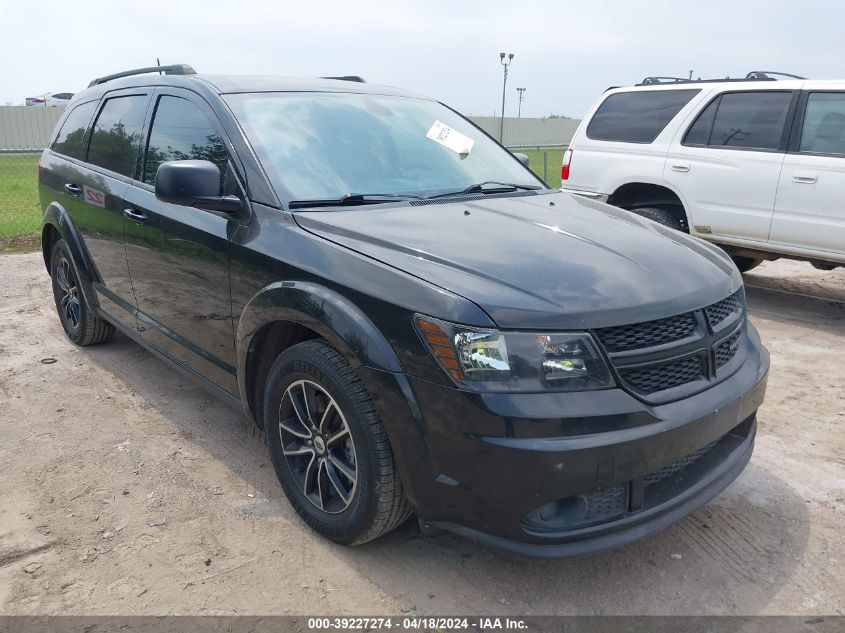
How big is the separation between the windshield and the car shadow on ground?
1455 mm

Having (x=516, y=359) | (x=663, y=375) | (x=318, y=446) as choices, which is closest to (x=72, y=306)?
(x=318, y=446)

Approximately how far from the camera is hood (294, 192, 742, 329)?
228 centimetres

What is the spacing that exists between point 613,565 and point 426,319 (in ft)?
4.20

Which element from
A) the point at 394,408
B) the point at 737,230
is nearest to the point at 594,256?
the point at 394,408

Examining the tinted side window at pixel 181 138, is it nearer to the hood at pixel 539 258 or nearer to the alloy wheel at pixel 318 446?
the hood at pixel 539 258

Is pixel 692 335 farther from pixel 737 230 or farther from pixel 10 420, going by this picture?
pixel 737 230

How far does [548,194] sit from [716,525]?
1.77 m

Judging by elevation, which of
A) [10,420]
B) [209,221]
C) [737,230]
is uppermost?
[209,221]

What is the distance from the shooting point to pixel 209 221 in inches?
127

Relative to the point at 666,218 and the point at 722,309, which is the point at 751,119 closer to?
the point at 666,218

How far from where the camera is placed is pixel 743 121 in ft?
21.1

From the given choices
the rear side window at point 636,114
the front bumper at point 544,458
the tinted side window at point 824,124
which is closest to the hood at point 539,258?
the front bumper at point 544,458

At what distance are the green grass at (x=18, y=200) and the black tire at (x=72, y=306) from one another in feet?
16.5

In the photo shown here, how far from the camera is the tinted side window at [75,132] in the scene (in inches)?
188
